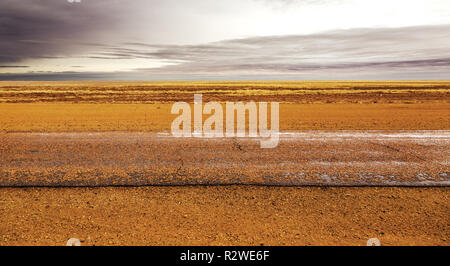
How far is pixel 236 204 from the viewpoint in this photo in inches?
154

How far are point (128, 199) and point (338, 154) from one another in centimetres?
438

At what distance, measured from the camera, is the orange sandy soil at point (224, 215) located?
3156mm

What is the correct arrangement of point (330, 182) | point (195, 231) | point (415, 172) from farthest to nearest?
1. point (415, 172)
2. point (330, 182)
3. point (195, 231)

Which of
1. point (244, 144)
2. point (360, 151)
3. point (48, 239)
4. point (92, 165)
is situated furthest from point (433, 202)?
point (92, 165)

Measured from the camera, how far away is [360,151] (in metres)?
6.48

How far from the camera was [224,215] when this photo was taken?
11.9ft

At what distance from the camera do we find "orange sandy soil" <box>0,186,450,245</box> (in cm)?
316

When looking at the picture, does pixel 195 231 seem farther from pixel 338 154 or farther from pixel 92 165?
pixel 338 154

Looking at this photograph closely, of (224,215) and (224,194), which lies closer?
(224,215)

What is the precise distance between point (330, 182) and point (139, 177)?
10.2ft

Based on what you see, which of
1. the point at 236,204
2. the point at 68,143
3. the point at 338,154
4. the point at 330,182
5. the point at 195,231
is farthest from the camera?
the point at 68,143

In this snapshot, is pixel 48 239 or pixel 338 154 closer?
pixel 48 239
